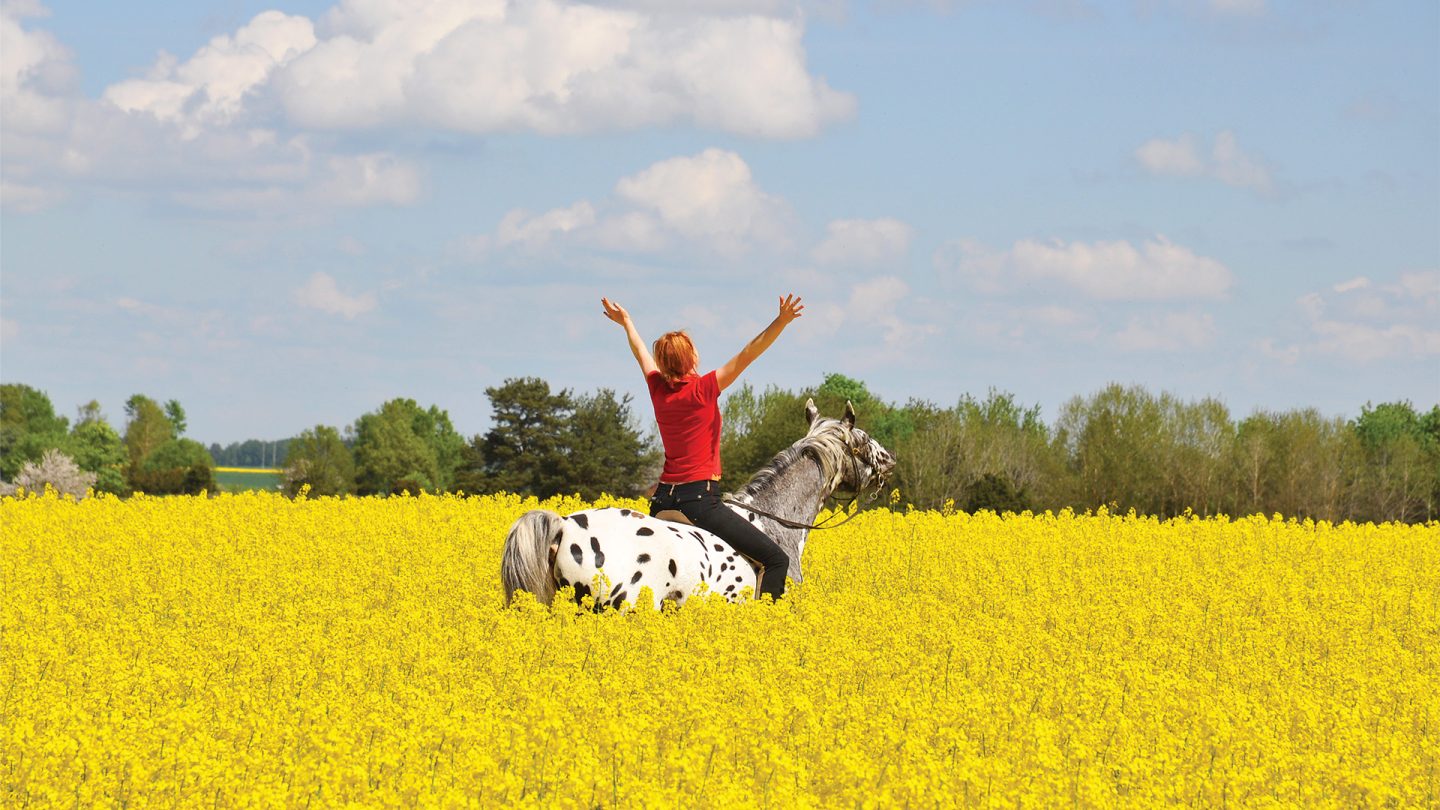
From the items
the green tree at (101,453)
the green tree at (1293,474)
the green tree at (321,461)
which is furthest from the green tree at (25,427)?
the green tree at (1293,474)

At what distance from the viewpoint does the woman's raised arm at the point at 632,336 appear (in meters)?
8.92

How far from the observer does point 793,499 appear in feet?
32.9

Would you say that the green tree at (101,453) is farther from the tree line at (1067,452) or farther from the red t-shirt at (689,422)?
the red t-shirt at (689,422)

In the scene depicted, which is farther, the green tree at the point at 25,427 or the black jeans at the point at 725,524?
the green tree at the point at 25,427

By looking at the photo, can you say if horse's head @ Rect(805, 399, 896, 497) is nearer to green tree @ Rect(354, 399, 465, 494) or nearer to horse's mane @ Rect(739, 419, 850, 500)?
horse's mane @ Rect(739, 419, 850, 500)

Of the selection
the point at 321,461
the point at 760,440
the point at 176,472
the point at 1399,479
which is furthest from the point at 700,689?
the point at 321,461

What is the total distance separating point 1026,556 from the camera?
14.6 m

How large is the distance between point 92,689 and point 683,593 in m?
3.39

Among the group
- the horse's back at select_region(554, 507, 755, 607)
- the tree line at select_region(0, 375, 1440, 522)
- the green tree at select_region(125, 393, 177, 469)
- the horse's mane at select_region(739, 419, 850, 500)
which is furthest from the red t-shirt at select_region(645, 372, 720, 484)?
the green tree at select_region(125, 393, 177, 469)

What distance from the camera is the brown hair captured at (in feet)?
28.0

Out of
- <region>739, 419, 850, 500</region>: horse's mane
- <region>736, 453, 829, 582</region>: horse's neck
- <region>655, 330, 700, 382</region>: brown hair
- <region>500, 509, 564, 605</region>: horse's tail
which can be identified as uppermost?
<region>655, 330, 700, 382</region>: brown hair

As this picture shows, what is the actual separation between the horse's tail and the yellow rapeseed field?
268mm

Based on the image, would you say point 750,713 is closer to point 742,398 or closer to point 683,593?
point 683,593

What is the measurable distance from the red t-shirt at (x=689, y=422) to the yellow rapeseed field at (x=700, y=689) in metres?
0.84
